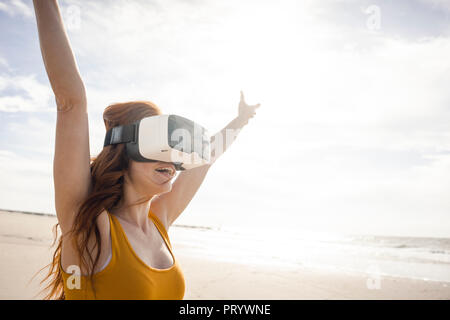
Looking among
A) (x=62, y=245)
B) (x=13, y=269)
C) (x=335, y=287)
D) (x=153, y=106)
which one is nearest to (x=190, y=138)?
(x=153, y=106)

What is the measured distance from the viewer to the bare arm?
2.22m

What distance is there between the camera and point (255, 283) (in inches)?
348

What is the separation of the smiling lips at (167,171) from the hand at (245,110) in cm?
105

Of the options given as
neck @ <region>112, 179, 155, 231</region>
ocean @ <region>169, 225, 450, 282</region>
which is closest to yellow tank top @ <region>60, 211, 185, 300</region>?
neck @ <region>112, 179, 155, 231</region>

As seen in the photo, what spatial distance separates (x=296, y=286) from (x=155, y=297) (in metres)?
8.00

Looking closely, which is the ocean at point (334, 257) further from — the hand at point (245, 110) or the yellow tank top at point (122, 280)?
the yellow tank top at point (122, 280)

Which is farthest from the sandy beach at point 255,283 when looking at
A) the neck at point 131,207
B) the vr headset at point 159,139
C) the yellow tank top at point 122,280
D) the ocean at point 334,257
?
the vr headset at point 159,139

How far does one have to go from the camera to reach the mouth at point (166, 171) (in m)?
1.68

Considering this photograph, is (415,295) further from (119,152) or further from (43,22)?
(43,22)

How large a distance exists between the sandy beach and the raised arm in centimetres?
557

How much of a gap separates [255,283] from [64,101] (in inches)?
332

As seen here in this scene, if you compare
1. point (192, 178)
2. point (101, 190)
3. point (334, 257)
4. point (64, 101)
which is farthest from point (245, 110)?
point (334, 257)

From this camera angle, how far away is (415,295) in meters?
8.62

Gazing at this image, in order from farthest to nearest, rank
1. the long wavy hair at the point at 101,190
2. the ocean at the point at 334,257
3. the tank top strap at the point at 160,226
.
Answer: the ocean at the point at 334,257
the tank top strap at the point at 160,226
the long wavy hair at the point at 101,190
